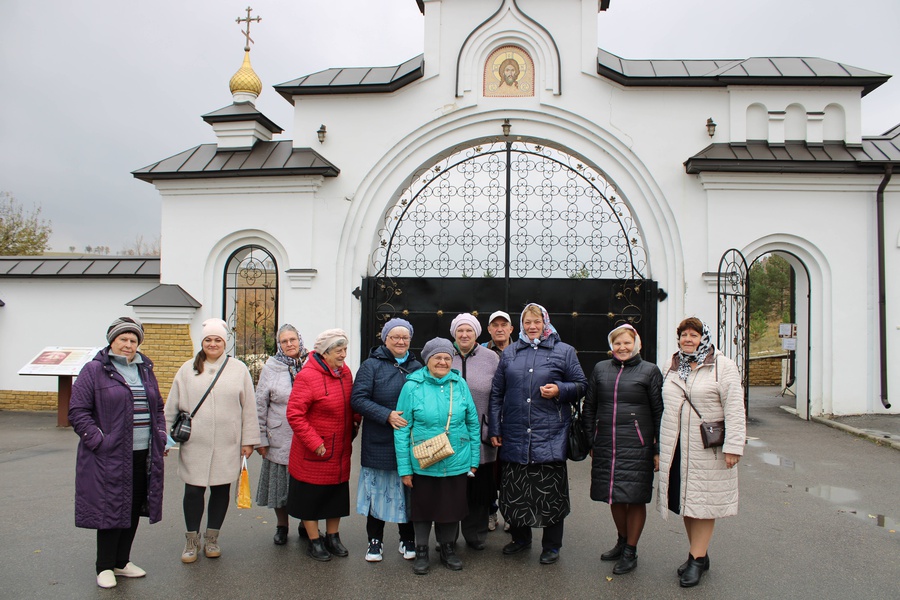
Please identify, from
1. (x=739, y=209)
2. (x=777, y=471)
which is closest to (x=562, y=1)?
(x=739, y=209)

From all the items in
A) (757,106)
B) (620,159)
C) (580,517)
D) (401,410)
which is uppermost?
(757,106)

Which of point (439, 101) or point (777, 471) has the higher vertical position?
point (439, 101)

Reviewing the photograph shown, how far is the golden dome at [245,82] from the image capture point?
31.9ft

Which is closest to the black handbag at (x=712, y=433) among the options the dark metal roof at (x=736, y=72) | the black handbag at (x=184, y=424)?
the black handbag at (x=184, y=424)

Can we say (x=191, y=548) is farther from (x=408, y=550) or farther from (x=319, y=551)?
(x=408, y=550)

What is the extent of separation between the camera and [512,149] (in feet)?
30.3

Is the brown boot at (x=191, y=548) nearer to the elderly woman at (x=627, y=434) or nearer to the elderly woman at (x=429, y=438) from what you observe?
the elderly woman at (x=429, y=438)

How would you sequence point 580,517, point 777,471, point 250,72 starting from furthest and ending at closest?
point 250,72, point 777,471, point 580,517

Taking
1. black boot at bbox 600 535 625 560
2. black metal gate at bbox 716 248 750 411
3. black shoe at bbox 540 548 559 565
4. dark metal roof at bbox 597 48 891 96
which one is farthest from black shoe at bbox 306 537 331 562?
dark metal roof at bbox 597 48 891 96

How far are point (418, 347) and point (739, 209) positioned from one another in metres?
4.62

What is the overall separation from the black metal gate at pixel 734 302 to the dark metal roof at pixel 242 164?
17.4 feet

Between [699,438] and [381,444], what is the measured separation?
6.29ft

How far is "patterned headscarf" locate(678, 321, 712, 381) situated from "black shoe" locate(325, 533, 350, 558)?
2.41 m

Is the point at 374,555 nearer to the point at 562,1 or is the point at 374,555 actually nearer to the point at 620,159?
the point at 620,159
